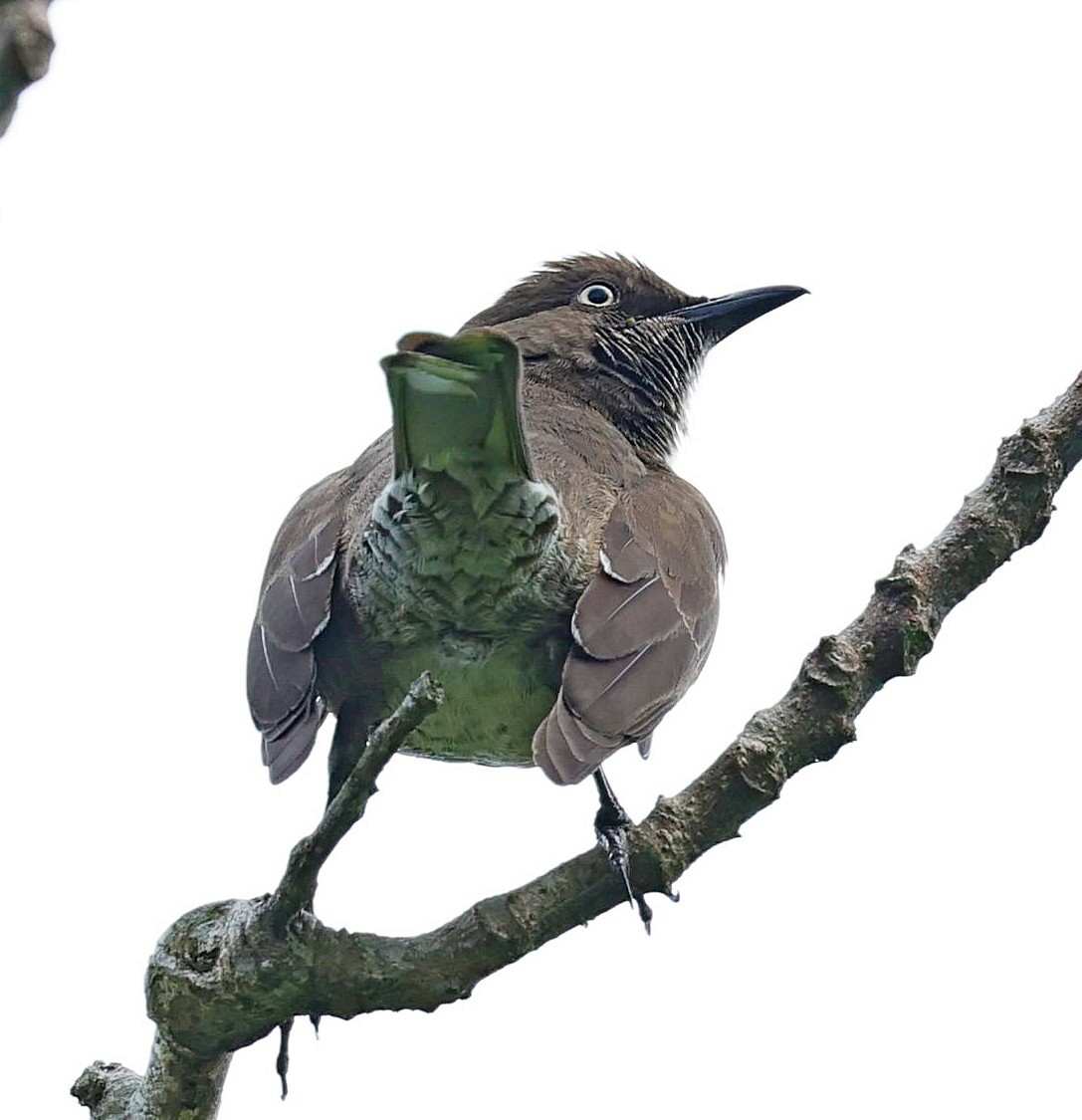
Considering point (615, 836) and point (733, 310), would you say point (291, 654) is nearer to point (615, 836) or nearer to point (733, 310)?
point (615, 836)

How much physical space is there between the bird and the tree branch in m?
0.31

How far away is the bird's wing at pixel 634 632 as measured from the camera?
4.43 metres

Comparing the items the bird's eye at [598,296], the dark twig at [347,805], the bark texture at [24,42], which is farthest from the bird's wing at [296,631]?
the bark texture at [24,42]

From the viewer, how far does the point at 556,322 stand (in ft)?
21.7

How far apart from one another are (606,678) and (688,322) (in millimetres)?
2495

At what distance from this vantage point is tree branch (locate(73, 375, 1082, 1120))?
3688 millimetres

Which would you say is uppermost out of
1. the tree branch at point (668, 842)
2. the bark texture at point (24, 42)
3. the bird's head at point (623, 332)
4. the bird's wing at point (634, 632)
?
the bird's head at point (623, 332)

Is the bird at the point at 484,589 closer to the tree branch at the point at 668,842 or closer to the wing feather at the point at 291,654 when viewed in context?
Answer: the wing feather at the point at 291,654

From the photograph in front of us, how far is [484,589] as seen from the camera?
15.6ft

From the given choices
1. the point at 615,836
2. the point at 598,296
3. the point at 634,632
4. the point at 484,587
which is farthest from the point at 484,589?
the point at 598,296

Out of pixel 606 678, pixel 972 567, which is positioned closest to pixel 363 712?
pixel 606 678

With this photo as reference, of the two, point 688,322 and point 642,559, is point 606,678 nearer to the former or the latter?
point 642,559

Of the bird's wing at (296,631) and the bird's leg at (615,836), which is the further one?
the bird's wing at (296,631)

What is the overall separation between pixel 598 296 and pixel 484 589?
240cm
